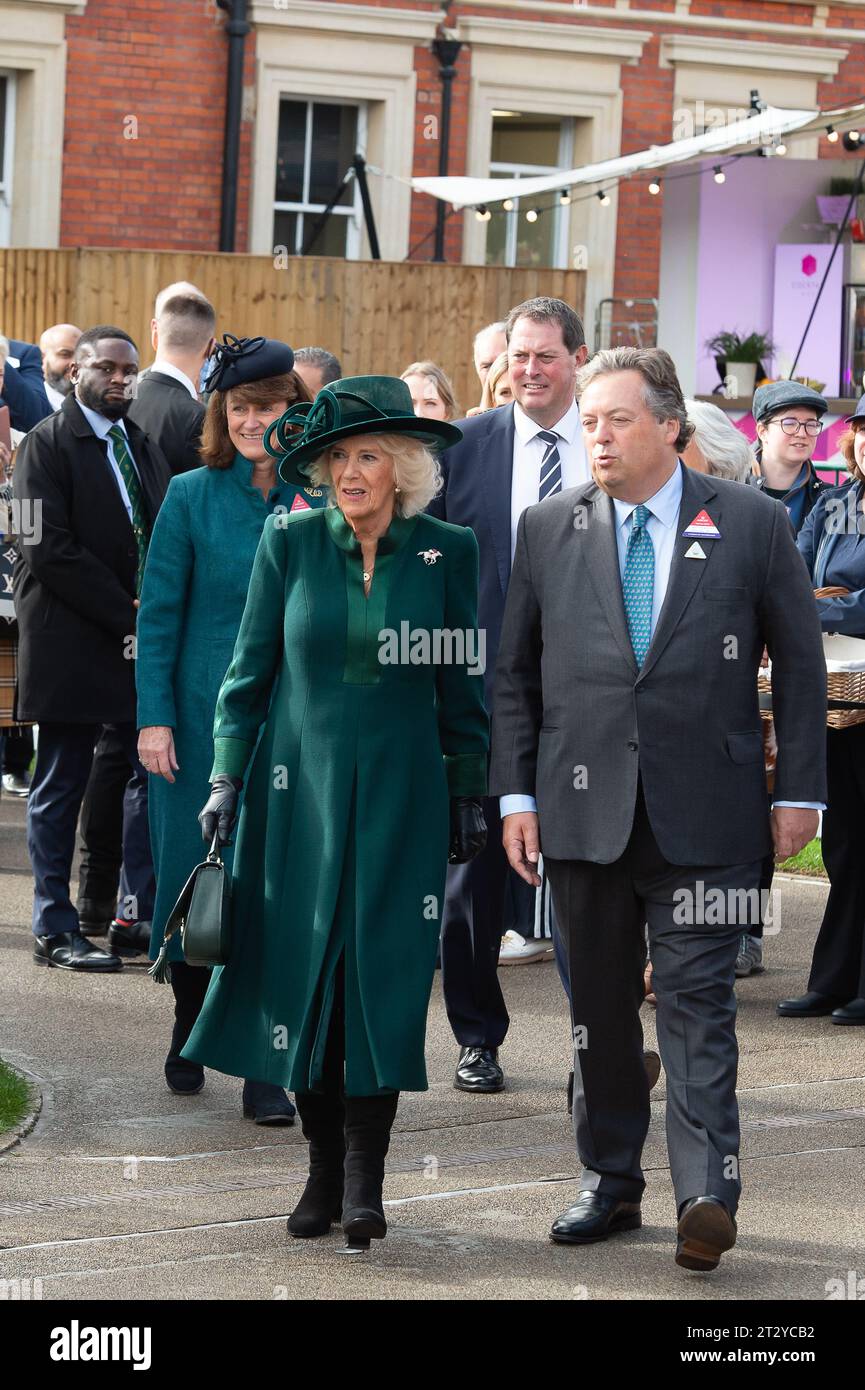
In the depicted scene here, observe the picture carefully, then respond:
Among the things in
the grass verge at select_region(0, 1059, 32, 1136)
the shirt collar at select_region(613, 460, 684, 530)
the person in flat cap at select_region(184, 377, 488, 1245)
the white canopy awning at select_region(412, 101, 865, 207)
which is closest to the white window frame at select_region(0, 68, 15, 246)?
the white canopy awning at select_region(412, 101, 865, 207)

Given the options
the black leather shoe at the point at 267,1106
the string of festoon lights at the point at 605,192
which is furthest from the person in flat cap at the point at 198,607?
the string of festoon lights at the point at 605,192

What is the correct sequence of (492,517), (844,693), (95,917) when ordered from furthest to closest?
1. (95,917)
2. (844,693)
3. (492,517)

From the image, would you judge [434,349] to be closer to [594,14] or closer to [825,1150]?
[594,14]

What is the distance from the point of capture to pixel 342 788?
517 cm

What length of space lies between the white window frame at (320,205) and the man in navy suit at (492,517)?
42.3ft

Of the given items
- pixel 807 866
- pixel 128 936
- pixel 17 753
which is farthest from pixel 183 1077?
pixel 17 753

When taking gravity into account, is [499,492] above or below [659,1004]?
above

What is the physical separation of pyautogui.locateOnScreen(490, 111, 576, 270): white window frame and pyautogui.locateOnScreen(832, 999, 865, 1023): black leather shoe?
13.3m

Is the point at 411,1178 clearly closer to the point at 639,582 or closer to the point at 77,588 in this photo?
the point at 639,582

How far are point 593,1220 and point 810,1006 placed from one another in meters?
2.96

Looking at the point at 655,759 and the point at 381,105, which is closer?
the point at 655,759

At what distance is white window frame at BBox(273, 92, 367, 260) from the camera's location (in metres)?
19.5

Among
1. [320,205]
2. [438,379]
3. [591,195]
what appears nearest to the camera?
[438,379]

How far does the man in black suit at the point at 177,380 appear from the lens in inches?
350
